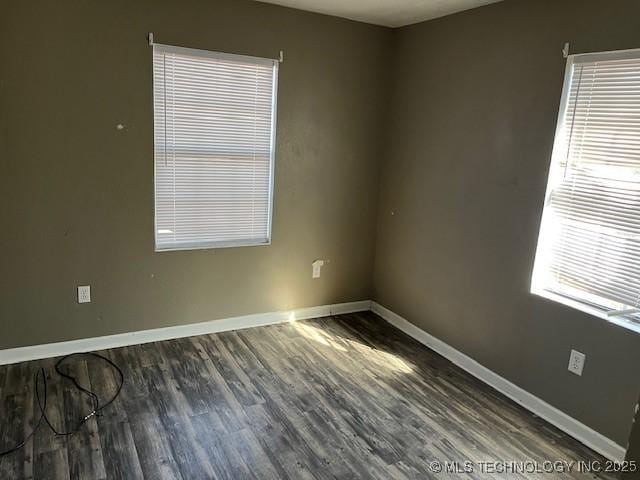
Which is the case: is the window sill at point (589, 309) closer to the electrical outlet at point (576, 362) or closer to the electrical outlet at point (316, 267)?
the electrical outlet at point (576, 362)

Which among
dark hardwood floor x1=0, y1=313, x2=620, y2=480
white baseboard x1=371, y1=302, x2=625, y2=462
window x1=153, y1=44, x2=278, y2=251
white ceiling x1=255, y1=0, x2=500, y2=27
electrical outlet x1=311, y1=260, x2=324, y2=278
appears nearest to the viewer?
dark hardwood floor x1=0, y1=313, x2=620, y2=480

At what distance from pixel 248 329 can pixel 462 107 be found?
7.32 feet

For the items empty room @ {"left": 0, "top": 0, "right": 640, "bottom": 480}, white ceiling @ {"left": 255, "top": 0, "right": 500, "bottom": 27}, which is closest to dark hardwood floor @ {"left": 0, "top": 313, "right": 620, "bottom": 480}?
empty room @ {"left": 0, "top": 0, "right": 640, "bottom": 480}

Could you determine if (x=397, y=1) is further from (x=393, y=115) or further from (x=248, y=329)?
(x=248, y=329)

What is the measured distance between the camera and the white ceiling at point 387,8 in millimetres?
2994

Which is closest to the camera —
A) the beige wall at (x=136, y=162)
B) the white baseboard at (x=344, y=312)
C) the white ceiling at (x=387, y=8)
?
the white baseboard at (x=344, y=312)

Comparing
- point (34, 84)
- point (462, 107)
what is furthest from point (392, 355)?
point (34, 84)

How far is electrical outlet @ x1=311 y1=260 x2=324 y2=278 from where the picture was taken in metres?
3.89

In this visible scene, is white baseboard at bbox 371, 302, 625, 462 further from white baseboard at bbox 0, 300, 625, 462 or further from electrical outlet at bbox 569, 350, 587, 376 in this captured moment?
electrical outlet at bbox 569, 350, 587, 376

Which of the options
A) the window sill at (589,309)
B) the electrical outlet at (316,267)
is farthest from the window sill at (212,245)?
A: the window sill at (589,309)

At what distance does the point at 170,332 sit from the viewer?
342 cm

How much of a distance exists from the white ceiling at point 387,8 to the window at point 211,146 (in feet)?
1.57

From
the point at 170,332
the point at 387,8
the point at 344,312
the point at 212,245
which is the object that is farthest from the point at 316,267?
the point at 387,8

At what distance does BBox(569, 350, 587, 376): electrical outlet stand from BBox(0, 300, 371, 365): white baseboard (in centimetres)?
189
